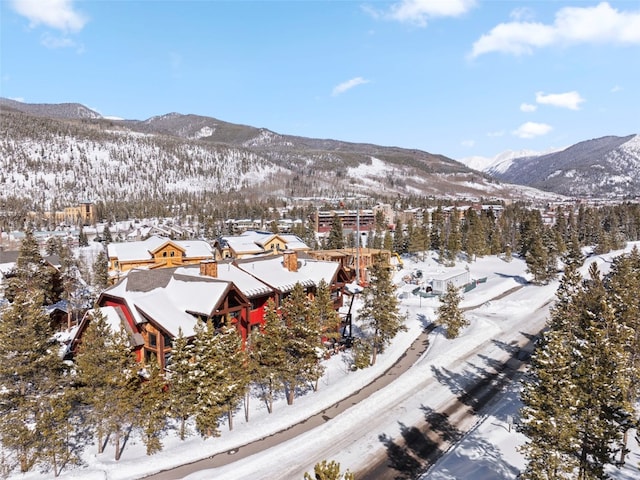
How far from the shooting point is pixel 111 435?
26.1 metres

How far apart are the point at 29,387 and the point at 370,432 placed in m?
20.4

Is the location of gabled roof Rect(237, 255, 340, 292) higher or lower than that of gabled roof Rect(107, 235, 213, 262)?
higher

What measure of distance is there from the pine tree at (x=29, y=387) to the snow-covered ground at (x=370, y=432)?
8.18 ft

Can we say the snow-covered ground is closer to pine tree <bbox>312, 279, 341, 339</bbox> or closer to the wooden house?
pine tree <bbox>312, 279, 341, 339</bbox>

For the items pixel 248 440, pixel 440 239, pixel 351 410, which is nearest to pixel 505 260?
pixel 440 239

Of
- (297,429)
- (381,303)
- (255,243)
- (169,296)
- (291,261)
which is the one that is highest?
(291,261)

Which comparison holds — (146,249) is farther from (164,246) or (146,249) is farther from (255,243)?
(255,243)

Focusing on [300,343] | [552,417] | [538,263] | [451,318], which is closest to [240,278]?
[300,343]

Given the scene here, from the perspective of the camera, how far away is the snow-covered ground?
22106 mm

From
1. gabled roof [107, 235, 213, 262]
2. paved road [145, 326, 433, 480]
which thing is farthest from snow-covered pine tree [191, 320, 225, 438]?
gabled roof [107, 235, 213, 262]

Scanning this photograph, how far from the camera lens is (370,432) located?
26.2 metres

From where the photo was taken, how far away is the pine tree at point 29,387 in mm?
20094

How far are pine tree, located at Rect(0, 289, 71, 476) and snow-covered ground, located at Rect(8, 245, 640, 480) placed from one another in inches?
98.2

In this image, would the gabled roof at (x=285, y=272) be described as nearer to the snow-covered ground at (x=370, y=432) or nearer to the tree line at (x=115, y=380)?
the snow-covered ground at (x=370, y=432)
